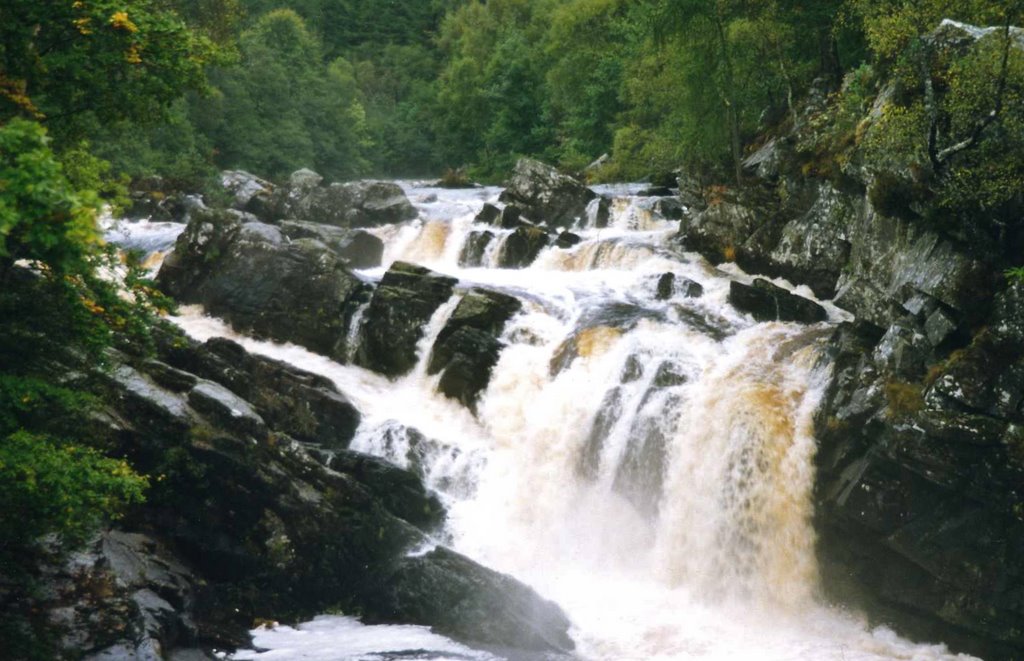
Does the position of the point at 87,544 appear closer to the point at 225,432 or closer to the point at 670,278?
the point at 225,432

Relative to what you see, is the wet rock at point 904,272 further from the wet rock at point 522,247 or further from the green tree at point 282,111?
the green tree at point 282,111

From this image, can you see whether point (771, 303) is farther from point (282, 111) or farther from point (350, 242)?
point (282, 111)

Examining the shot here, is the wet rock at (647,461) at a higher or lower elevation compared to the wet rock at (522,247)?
lower

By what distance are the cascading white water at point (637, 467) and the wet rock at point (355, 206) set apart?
11.5 m

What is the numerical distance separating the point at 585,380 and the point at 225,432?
7794mm

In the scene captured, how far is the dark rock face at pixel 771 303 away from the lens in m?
20.8

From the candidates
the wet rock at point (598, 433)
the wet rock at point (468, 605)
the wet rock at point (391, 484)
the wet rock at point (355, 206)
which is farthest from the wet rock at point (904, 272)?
the wet rock at point (355, 206)

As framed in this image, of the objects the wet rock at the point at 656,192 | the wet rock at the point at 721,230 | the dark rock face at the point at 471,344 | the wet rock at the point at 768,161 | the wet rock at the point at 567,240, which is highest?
the wet rock at the point at 768,161

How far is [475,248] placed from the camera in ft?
93.5

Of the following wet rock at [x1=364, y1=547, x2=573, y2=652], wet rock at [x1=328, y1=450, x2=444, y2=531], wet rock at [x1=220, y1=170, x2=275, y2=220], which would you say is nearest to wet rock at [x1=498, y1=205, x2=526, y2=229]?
wet rock at [x1=220, y1=170, x2=275, y2=220]

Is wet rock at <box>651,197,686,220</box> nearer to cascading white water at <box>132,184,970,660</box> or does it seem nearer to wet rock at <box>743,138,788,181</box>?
wet rock at <box>743,138,788,181</box>

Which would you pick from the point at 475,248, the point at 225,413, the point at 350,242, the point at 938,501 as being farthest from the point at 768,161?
the point at 225,413

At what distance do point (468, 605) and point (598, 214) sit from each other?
18.6 meters

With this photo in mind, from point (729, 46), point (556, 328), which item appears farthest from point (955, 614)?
point (729, 46)
